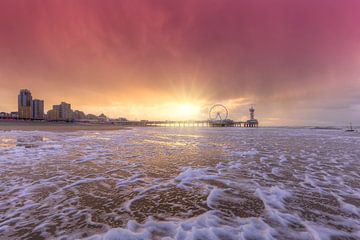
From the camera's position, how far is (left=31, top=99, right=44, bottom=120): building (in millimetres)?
159625

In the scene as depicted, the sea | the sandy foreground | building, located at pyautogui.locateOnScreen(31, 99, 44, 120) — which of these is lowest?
the sea

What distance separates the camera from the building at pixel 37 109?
159625mm

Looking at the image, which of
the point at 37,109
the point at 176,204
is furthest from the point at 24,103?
the point at 176,204

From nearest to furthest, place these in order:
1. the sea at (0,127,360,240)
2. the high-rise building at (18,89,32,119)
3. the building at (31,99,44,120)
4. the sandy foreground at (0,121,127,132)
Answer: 1. the sea at (0,127,360,240)
2. the sandy foreground at (0,121,127,132)
3. the high-rise building at (18,89,32,119)
4. the building at (31,99,44,120)

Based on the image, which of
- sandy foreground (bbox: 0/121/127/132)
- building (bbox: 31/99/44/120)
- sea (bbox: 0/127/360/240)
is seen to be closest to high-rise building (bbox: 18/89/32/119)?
building (bbox: 31/99/44/120)

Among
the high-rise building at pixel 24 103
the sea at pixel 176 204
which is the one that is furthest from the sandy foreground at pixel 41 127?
the high-rise building at pixel 24 103

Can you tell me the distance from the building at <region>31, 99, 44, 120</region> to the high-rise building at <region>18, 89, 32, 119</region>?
3.01 metres

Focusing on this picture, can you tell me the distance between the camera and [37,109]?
163m

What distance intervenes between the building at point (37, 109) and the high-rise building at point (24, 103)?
9.87 feet

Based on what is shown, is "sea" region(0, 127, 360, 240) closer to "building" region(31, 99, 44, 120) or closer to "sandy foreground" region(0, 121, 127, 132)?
"sandy foreground" region(0, 121, 127, 132)

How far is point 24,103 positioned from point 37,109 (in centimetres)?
985

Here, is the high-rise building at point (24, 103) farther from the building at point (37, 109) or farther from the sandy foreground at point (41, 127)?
the sandy foreground at point (41, 127)

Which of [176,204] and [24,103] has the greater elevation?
[24,103]

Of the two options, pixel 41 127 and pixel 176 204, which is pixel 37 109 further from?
pixel 176 204
